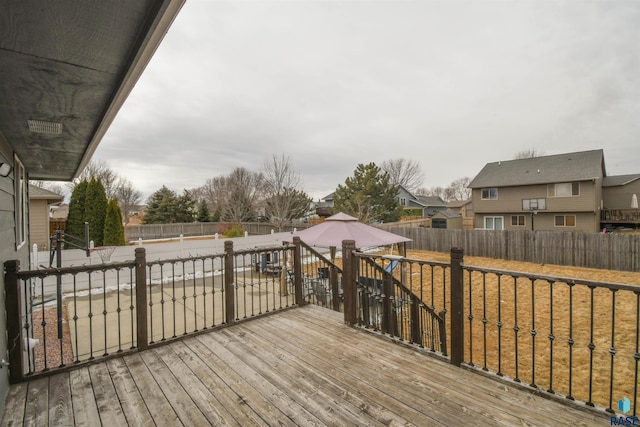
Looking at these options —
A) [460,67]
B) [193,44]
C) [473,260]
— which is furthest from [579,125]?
[193,44]

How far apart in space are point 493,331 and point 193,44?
8798mm

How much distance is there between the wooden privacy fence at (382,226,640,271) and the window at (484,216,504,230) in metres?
8.07

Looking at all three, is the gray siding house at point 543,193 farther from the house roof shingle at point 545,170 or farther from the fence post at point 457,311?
the fence post at point 457,311

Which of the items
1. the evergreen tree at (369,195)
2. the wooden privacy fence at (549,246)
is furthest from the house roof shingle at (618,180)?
the evergreen tree at (369,195)

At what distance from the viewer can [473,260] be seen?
43.4 feet

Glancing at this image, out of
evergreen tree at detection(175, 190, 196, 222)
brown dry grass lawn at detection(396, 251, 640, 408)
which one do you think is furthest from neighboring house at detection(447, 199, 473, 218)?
evergreen tree at detection(175, 190, 196, 222)

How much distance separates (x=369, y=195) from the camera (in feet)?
69.4

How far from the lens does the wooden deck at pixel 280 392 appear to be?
77.8 inches

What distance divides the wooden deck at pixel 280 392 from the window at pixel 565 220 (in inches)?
822

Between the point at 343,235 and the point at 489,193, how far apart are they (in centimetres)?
1858

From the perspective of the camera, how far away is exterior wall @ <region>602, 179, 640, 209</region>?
18.7 metres

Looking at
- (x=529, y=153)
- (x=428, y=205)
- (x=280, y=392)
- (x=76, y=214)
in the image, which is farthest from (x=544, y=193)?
(x=76, y=214)

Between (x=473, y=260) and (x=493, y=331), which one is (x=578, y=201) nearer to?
(x=473, y=260)

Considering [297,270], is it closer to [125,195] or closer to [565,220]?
[565,220]
